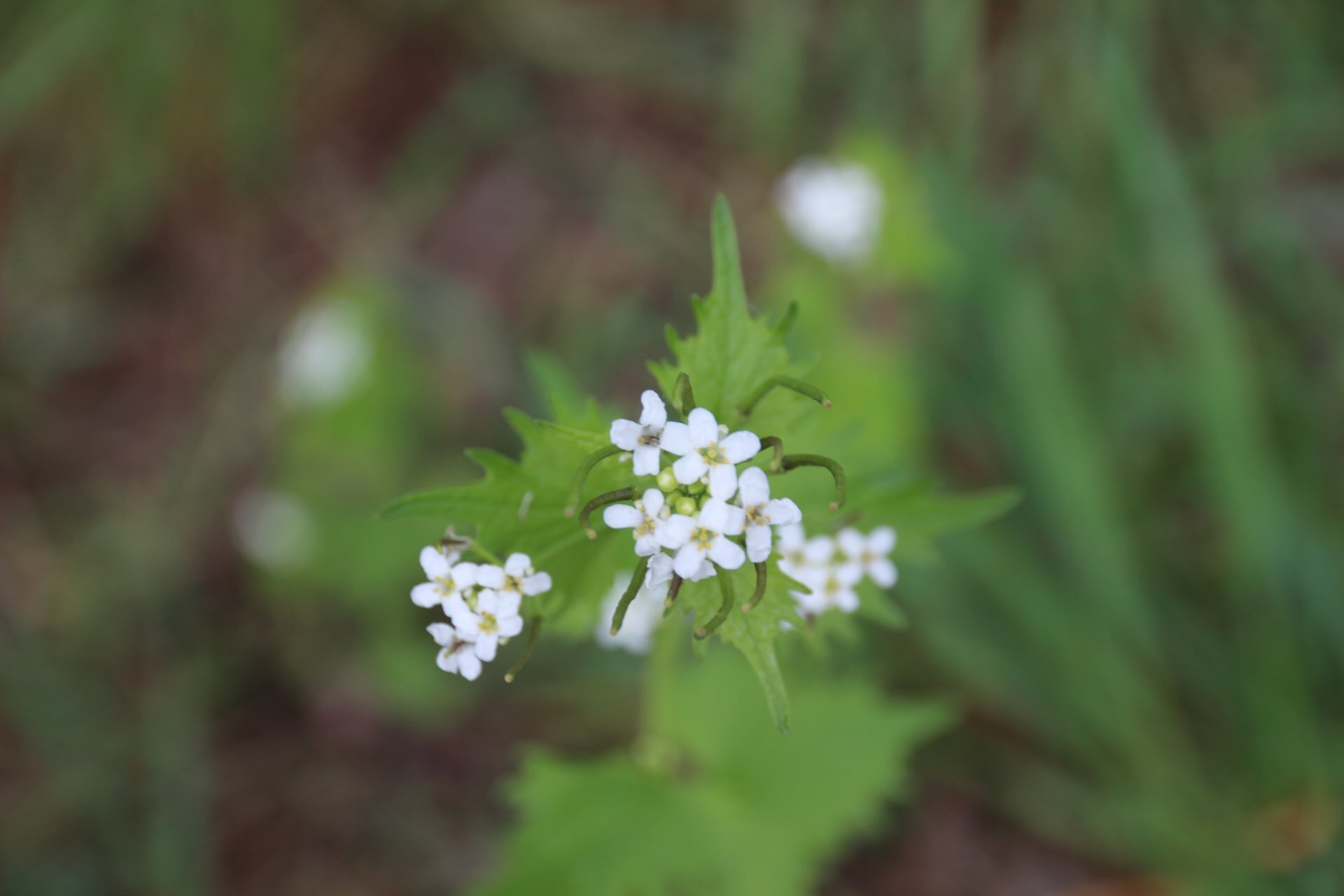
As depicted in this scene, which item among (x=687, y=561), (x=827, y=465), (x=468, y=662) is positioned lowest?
(x=468, y=662)

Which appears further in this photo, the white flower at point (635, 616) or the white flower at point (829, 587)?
the white flower at point (635, 616)

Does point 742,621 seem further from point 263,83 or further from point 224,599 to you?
point 263,83

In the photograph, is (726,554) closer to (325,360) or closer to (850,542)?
(850,542)

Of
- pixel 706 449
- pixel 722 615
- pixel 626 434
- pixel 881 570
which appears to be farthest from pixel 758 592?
pixel 881 570

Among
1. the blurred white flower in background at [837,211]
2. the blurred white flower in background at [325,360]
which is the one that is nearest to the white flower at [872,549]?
the blurred white flower in background at [837,211]

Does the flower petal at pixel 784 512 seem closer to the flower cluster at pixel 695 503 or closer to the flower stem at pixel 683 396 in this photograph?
the flower cluster at pixel 695 503

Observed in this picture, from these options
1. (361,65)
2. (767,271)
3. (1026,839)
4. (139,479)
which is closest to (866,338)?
(767,271)
